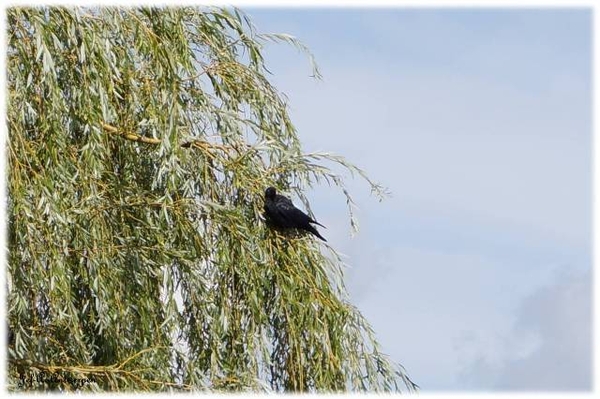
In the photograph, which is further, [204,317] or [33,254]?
[204,317]

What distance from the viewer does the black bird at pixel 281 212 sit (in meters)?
5.24

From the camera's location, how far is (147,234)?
5.02 m

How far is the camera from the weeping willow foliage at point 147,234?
463 cm

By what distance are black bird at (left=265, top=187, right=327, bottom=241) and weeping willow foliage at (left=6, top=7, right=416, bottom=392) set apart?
0.06 m

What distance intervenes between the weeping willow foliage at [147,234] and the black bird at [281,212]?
0.06 m

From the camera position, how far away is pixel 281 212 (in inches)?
206

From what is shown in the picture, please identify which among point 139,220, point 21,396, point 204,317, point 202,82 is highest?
point 202,82

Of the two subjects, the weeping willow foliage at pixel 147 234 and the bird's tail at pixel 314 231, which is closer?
the weeping willow foliage at pixel 147 234

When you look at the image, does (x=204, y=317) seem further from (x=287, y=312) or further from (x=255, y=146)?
(x=255, y=146)

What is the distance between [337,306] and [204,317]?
0.63m

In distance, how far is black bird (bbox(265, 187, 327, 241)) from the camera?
5.24 metres

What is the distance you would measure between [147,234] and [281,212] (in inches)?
23.9

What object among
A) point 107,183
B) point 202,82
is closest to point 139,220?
point 107,183

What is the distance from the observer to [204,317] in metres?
5.05
